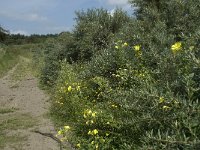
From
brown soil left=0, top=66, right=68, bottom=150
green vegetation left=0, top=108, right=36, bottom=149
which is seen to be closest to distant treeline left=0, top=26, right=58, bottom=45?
brown soil left=0, top=66, right=68, bottom=150

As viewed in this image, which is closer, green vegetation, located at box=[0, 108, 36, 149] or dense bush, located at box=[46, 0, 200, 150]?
dense bush, located at box=[46, 0, 200, 150]

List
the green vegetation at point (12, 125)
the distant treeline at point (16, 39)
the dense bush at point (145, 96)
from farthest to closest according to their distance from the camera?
the distant treeline at point (16, 39) < the green vegetation at point (12, 125) < the dense bush at point (145, 96)

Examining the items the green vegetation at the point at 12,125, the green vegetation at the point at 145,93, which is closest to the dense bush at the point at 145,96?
the green vegetation at the point at 145,93

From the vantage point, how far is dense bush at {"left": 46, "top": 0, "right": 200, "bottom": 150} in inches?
167

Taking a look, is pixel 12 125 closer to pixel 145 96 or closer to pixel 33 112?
pixel 33 112

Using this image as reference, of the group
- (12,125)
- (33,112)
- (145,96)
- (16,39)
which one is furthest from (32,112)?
(16,39)

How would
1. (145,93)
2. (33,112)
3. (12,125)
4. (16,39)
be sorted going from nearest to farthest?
(145,93) < (12,125) < (33,112) < (16,39)

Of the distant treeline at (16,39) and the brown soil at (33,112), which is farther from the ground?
the distant treeline at (16,39)

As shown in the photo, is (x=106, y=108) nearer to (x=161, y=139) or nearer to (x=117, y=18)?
(x=161, y=139)

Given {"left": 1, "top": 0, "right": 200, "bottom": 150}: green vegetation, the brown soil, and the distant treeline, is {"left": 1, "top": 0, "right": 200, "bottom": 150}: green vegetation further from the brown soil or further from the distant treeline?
the distant treeline

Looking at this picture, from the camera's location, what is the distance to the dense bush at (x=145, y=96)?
4.23 meters

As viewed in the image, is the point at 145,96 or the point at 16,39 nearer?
the point at 145,96

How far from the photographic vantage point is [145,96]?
4.67 metres

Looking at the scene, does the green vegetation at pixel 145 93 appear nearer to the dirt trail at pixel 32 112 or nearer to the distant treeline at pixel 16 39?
the dirt trail at pixel 32 112
